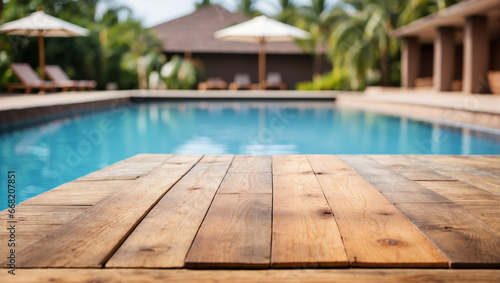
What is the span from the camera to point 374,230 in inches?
65.4

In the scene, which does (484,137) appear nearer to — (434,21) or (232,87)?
(434,21)

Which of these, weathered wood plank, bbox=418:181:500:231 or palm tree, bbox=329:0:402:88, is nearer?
weathered wood plank, bbox=418:181:500:231

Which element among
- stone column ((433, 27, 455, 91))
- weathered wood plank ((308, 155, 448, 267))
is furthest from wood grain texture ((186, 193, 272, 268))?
stone column ((433, 27, 455, 91))

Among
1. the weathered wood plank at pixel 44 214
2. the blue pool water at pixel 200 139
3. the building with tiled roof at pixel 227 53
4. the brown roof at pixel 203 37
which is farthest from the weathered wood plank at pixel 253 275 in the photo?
the building with tiled roof at pixel 227 53

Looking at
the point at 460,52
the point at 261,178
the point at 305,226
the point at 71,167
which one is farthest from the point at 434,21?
the point at 305,226

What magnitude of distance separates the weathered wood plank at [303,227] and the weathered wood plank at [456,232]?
32 cm

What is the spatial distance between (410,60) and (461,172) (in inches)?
593

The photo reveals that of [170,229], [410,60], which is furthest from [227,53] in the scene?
[170,229]

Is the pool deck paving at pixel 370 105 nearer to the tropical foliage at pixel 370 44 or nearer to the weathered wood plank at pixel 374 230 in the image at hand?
the tropical foliage at pixel 370 44

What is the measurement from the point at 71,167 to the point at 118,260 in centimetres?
387

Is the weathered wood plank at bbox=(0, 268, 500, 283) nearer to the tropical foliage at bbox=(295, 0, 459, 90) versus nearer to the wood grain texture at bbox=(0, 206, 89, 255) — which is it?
the wood grain texture at bbox=(0, 206, 89, 255)

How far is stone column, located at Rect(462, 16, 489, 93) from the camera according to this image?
38.2ft

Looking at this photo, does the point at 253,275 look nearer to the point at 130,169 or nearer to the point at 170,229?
the point at 170,229

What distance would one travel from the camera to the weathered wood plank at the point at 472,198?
186 cm
